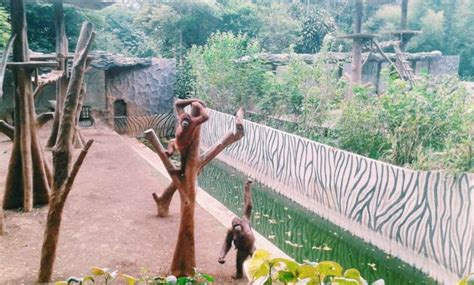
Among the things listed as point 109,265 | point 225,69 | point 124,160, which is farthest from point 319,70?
point 109,265

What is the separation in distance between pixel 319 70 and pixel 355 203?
381cm

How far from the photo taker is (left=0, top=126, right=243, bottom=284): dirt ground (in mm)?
4238

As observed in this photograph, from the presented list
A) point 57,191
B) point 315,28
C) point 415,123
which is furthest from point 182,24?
point 57,191

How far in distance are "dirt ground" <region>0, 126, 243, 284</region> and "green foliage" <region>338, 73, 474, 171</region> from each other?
3052 mm

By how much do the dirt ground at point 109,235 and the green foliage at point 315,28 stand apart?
38.4 ft

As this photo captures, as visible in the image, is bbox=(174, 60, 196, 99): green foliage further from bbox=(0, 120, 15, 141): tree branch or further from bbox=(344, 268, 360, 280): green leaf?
bbox=(344, 268, 360, 280): green leaf

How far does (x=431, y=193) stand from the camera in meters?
5.40

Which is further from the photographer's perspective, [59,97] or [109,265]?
[59,97]

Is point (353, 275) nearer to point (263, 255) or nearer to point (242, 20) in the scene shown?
point (263, 255)

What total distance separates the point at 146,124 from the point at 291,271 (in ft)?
46.5

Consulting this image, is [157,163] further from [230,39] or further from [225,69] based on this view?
[230,39]

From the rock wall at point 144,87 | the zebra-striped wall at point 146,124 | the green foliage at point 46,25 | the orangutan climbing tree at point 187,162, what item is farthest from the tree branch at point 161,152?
the green foliage at point 46,25

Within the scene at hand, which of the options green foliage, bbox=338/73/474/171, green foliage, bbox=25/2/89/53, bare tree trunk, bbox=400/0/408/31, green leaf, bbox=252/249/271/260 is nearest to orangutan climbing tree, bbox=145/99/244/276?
green leaf, bbox=252/249/271/260

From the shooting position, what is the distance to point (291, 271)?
0.91 meters
